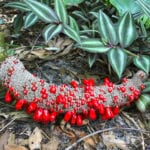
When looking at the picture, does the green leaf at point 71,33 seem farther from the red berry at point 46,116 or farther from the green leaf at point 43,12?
the red berry at point 46,116

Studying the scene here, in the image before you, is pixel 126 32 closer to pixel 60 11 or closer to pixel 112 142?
pixel 60 11

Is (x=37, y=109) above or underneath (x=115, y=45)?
underneath

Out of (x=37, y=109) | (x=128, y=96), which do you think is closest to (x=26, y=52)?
(x=37, y=109)

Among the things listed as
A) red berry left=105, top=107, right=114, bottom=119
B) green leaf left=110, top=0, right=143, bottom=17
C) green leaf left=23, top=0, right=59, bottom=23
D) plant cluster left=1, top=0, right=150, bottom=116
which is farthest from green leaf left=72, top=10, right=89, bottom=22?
red berry left=105, top=107, right=114, bottom=119

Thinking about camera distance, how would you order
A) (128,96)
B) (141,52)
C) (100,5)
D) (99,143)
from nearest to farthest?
(99,143), (128,96), (141,52), (100,5)

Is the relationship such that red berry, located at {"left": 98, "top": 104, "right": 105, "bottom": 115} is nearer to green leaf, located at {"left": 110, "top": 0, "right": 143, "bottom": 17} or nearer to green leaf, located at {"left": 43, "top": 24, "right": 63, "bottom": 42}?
green leaf, located at {"left": 43, "top": 24, "right": 63, "bottom": 42}

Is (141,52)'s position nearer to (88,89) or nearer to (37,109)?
(88,89)

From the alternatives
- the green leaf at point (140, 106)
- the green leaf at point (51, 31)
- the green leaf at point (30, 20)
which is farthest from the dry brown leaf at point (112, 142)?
the green leaf at point (30, 20)
